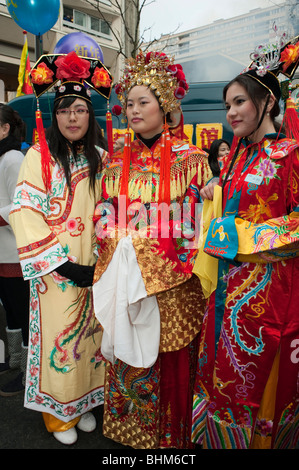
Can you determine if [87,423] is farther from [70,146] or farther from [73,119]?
[73,119]

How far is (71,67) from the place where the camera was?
1.86 m

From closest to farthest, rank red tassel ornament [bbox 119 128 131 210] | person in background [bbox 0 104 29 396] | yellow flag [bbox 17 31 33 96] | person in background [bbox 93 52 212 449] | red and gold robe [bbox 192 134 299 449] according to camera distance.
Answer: red and gold robe [bbox 192 134 299 449] → person in background [bbox 93 52 212 449] → red tassel ornament [bbox 119 128 131 210] → person in background [bbox 0 104 29 396] → yellow flag [bbox 17 31 33 96]

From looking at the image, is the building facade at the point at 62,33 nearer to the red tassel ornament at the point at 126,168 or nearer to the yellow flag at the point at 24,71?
the yellow flag at the point at 24,71

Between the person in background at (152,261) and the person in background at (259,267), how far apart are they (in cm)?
23

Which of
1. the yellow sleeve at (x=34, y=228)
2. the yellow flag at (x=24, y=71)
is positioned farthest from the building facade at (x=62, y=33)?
the yellow sleeve at (x=34, y=228)

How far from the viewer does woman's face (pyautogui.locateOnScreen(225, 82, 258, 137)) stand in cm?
139

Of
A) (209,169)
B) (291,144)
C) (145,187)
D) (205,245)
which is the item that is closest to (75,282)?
(145,187)

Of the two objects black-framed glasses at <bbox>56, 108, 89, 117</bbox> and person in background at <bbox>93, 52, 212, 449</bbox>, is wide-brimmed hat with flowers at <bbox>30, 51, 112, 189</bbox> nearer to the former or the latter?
black-framed glasses at <bbox>56, 108, 89, 117</bbox>

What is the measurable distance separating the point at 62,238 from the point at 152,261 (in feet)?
1.82

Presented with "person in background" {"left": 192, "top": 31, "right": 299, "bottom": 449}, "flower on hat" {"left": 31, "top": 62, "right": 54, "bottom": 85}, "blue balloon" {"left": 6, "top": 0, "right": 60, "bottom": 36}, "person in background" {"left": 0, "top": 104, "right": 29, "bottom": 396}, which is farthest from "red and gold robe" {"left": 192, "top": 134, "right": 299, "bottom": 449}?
"blue balloon" {"left": 6, "top": 0, "right": 60, "bottom": 36}

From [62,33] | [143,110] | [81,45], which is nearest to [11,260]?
[143,110]

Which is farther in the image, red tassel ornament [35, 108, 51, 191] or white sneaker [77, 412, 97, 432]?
white sneaker [77, 412, 97, 432]

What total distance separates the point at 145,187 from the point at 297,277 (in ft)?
2.57

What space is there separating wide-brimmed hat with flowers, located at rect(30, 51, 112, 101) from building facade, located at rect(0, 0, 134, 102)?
362 inches
